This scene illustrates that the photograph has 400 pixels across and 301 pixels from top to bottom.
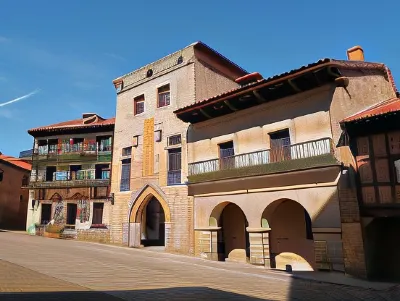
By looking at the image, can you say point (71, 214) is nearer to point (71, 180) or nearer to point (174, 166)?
point (71, 180)

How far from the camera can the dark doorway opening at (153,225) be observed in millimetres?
21328

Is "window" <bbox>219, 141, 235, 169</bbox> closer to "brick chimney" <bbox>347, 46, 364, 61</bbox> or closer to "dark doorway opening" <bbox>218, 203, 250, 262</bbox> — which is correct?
"dark doorway opening" <bbox>218, 203, 250, 262</bbox>

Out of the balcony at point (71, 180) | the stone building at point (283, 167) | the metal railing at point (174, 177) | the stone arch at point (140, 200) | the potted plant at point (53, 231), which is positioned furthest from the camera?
the balcony at point (71, 180)

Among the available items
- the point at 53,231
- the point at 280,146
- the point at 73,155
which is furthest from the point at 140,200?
the point at 73,155

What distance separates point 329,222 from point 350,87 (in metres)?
5.65

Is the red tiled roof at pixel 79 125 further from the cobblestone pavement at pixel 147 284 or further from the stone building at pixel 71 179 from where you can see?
the cobblestone pavement at pixel 147 284

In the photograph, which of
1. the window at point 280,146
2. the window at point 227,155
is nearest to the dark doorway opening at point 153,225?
the window at point 227,155

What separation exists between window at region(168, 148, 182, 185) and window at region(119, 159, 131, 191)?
3.64 meters

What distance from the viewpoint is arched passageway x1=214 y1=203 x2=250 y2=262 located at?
649 inches

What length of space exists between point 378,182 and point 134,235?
14.1 m

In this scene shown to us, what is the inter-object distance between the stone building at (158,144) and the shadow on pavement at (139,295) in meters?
9.22

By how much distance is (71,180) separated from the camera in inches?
1053

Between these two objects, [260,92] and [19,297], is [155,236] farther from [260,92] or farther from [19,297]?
[19,297]

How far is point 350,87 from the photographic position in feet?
45.2
